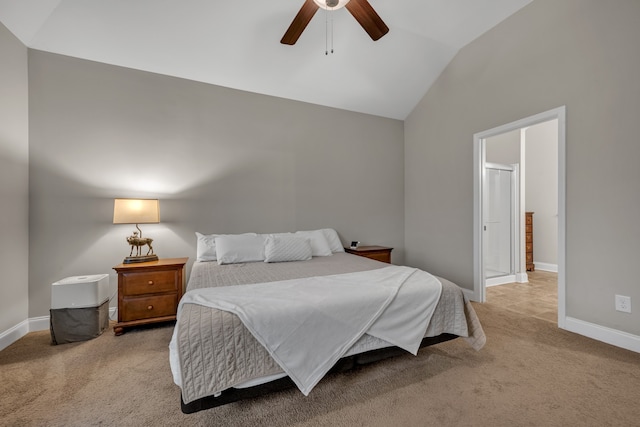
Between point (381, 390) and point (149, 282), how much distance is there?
2.21 meters

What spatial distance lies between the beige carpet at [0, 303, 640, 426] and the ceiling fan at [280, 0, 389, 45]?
8.30 ft

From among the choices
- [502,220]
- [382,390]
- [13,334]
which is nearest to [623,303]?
[382,390]

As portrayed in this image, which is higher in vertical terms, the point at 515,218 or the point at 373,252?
the point at 515,218

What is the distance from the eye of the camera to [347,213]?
3.94 metres

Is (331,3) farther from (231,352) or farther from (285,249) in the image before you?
(231,352)

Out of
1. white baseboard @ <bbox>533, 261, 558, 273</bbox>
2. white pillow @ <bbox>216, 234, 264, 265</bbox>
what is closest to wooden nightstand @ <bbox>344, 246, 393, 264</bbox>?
white pillow @ <bbox>216, 234, 264, 265</bbox>

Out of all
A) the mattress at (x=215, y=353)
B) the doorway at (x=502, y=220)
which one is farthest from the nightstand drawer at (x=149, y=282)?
the doorway at (x=502, y=220)

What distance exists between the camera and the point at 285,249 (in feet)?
9.30

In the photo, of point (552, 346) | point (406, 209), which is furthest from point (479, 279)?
point (406, 209)

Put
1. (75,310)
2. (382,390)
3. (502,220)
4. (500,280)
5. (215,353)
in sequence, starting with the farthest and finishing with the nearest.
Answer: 1. (502,220)
2. (500,280)
3. (75,310)
4. (382,390)
5. (215,353)

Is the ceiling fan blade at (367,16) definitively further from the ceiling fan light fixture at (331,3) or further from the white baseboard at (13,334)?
the white baseboard at (13,334)

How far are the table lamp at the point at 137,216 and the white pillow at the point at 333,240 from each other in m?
1.94

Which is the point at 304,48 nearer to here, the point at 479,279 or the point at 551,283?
the point at 479,279

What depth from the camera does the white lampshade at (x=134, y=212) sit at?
248 centimetres
